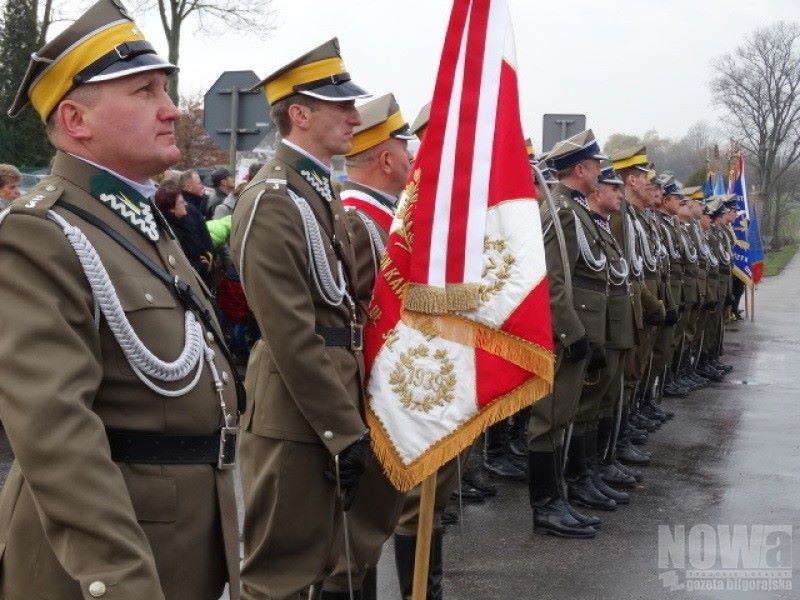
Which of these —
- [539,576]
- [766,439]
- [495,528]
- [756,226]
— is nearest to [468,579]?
[539,576]

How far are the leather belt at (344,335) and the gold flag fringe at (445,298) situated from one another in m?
0.22

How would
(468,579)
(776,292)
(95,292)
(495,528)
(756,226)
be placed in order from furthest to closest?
(776,292), (756,226), (495,528), (468,579), (95,292)

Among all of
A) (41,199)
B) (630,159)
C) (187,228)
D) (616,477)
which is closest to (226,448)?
(41,199)

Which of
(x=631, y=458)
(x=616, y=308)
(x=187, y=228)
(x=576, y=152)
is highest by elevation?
(x=576, y=152)

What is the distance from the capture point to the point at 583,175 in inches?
258

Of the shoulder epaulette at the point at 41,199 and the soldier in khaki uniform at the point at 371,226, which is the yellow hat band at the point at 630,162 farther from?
the shoulder epaulette at the point at 41,199

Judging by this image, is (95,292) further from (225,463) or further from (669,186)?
(669,186)

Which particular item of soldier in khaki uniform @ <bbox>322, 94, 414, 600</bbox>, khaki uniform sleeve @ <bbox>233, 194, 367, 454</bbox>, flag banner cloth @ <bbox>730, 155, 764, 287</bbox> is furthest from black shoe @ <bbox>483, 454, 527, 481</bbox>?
flag banner cloth @ <bbox>730, 155, 764, 287</bbox>

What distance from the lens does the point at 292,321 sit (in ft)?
11.4

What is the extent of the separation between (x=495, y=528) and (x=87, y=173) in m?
4.31

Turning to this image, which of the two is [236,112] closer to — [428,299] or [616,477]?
[616,477]

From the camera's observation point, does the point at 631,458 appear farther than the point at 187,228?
No

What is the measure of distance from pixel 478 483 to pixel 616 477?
104 cm

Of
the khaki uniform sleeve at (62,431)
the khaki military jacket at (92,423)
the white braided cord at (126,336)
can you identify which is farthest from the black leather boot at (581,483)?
the khaki uniform sleeve at (62,431)
